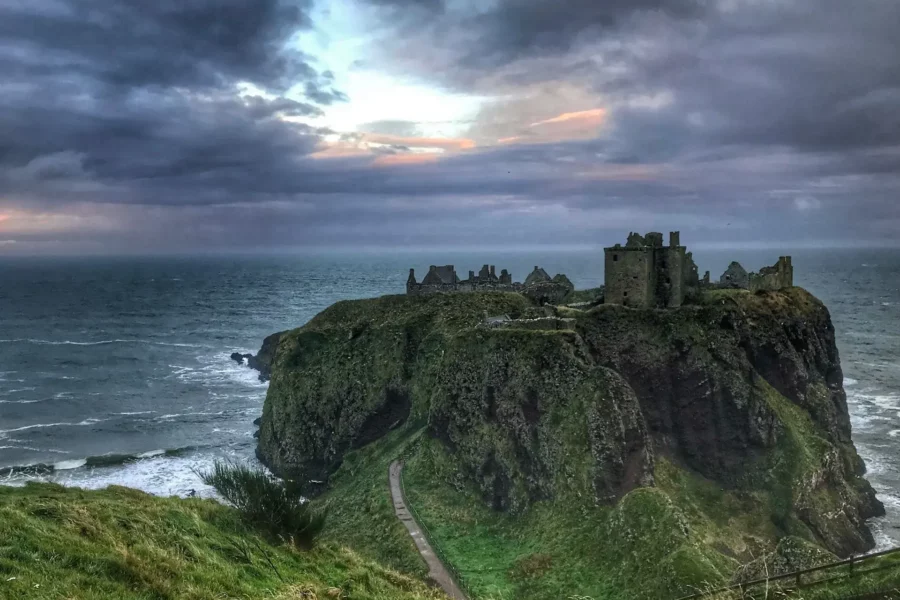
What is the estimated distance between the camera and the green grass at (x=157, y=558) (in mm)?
17031

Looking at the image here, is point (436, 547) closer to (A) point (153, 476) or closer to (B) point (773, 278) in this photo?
(A) point (153, 476)

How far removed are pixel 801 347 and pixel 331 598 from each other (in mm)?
61539

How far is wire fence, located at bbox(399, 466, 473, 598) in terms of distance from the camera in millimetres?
40656

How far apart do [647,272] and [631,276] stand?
5.22ft

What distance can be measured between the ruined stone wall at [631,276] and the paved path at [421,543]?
88.5 feet

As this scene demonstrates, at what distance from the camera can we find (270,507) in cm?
2808

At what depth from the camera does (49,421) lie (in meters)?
90.1

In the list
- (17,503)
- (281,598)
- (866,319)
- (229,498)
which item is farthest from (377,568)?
(866,319)

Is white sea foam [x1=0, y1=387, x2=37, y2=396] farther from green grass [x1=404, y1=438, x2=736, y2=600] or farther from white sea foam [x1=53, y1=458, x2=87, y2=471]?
green grass [x1=404, y1=438, x2=736, y2=600]

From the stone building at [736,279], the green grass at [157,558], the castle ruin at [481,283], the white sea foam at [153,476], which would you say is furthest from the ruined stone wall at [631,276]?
the white sea foam at [153,476]

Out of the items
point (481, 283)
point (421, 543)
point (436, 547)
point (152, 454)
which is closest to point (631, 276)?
point (436, 547)

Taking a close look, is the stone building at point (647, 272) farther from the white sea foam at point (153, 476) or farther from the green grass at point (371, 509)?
the white sea foam at point (153, 476)

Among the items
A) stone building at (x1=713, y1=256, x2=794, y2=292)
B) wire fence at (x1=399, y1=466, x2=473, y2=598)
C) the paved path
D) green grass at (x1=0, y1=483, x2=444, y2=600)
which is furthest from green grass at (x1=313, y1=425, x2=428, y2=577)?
stone building at (x1=713, y1=256, x2=794, y2=292)

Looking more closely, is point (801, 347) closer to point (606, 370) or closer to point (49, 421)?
point (606, 370)
